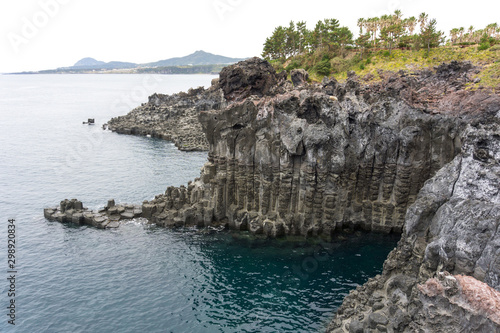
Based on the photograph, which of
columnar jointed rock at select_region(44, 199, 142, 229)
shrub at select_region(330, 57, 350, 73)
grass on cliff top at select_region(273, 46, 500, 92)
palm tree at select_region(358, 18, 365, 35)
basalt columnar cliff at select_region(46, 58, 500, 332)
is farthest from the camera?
palm tree at select_region(358, 18, 365, 35)

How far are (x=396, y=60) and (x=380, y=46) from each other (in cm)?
1385

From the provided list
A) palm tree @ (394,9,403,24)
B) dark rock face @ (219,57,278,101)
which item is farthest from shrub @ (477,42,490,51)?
dark rock face @ (219,57,278,101)

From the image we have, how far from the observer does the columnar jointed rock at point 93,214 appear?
4881cm

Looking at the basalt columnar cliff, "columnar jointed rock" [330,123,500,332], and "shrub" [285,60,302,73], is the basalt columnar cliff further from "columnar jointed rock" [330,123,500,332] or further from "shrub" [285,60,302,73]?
"shrub" [285,60,302,73]

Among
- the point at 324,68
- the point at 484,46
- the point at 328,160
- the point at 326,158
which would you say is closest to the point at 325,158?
the point at 326,158

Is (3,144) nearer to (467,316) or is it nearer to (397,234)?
(397,234)

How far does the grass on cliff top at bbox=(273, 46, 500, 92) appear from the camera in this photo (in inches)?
2921

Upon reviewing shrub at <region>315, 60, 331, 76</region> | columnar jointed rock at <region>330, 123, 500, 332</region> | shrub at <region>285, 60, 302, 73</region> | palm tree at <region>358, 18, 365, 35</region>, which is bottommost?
columnar jointed rock at <region>330, 123, 500, 332</region>

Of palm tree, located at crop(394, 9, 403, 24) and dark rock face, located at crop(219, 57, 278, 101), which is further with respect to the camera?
palm tree, located at crop(394, 9, 403, 24)

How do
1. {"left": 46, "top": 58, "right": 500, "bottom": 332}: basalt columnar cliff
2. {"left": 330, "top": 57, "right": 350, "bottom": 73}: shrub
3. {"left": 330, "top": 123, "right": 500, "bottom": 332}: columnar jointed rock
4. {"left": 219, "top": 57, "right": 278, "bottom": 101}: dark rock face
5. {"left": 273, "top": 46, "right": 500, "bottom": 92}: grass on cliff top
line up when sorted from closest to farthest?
{"left": 330, "top": 123, "right": 500, "bottom": 332}: columnar jointed rock
{"left": 46, "top": 58, "right": 500, "bottom": 332}: basalt columnar cliff
{"left": 219, "top": 57, "right": 278, "bottom": 101}: dark rock face
{"left": 273, "top": 46, "right": 500, "bottom": 92}: grass on cliff top
{"left": 330, "top": 57, "right": 350, "bottom": 73}: shrub

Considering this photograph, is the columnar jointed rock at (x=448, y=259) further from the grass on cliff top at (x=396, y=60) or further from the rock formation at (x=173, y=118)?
the rock formation at (x=173, y=118)

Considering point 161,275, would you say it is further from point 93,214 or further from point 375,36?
point 375,36

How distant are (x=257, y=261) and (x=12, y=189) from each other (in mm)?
47225

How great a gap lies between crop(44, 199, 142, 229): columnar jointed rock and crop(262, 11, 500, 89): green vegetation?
187ft
